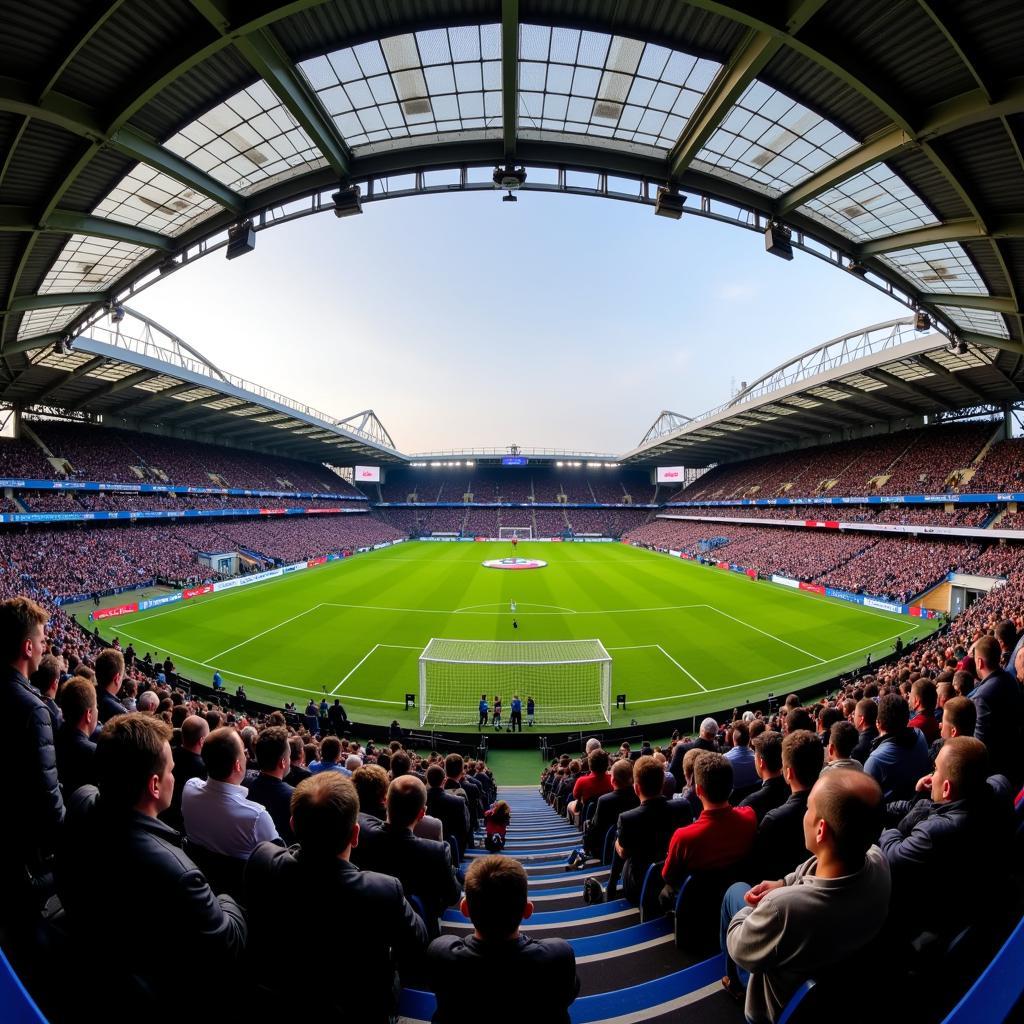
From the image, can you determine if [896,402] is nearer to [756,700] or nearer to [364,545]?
[756,700]

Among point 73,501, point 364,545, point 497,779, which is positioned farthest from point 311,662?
point 364,545

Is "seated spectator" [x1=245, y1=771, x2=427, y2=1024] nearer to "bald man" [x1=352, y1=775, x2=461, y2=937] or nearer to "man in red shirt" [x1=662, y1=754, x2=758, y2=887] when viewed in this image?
"bald man" [x1=352, y1=775, x2=461, y2=937]

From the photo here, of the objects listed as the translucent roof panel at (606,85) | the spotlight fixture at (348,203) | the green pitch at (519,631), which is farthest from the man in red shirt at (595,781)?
the translucent roof panel at (606,85)

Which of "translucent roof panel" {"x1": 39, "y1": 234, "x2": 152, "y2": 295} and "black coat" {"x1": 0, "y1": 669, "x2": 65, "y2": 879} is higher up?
"translucent roof panel" {"x1": 39, "y1": 234, "x2": 152, "y2": 295}

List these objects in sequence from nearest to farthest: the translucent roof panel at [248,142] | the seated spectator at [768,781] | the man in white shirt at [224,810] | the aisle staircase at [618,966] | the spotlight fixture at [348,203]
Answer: the aisle staircase at [618,966]
the man in white shirt at [224,810]
the seated spectator at [768,781]
the translucent roof panel at [248,142]
the spotlight fixture at [348,203]

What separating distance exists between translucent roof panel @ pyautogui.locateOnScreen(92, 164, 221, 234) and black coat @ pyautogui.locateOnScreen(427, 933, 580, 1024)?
15706 mm

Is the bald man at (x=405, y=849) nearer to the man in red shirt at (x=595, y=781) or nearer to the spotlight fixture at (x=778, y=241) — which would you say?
the man in red shirt at (x=595, y=781)

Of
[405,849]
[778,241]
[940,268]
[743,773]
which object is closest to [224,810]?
[405,849]

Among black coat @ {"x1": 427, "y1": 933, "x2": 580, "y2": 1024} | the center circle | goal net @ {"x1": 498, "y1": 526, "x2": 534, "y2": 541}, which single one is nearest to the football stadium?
black coat @ {"x1": 427, "y1": 933, "x2": 580, "y2": 1024}

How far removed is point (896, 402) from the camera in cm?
3841

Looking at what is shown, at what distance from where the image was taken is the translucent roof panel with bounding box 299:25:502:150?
877cm

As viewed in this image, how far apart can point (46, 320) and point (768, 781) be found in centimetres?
2979

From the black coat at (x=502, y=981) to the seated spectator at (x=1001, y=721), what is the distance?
5045mm

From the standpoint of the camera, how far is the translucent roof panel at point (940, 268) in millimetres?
14477
